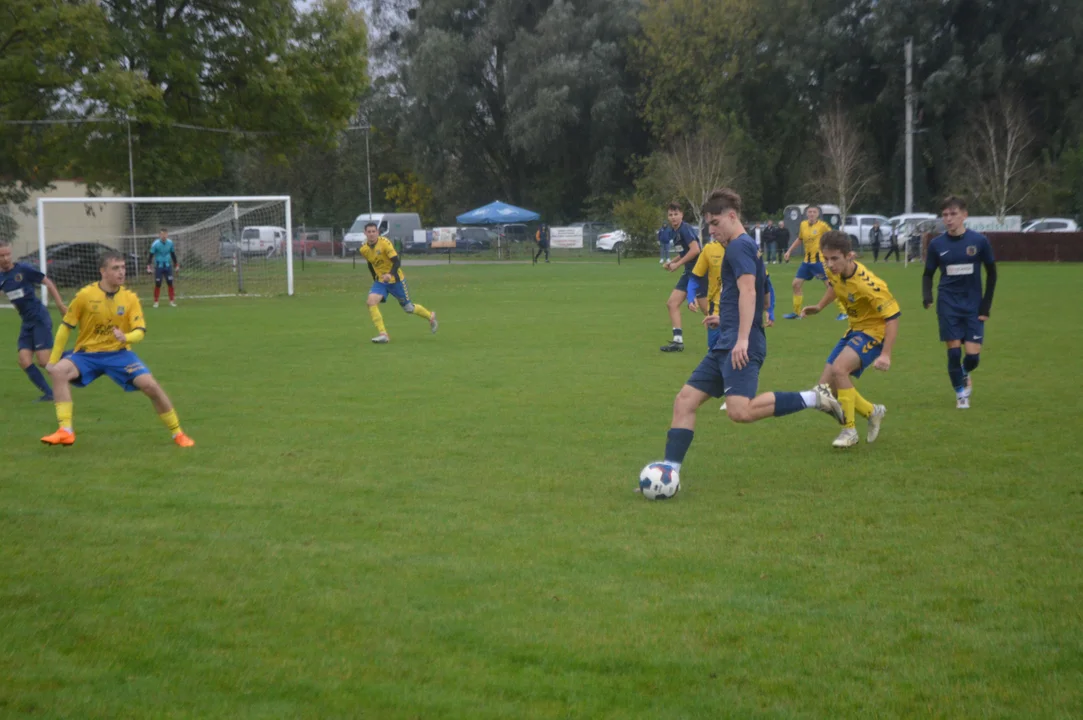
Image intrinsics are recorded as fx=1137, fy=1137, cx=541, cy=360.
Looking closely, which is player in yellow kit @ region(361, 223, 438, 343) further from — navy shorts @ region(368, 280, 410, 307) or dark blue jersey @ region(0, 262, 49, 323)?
dark blue jersey @ region(0, 262, 49, 323)

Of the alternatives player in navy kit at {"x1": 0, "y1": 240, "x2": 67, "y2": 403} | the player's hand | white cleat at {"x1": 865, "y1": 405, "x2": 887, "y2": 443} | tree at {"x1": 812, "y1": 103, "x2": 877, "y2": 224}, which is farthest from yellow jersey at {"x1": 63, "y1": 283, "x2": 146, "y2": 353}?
tree at {"x1": 812, "y1": 103, "x2": 877, "y2": 224}

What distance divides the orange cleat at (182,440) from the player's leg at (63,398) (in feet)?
2.57

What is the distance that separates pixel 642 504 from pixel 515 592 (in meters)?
1.92

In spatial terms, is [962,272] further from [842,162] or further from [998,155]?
[842,162]

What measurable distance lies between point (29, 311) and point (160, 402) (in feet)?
11.7

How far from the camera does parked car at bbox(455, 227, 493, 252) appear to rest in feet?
190

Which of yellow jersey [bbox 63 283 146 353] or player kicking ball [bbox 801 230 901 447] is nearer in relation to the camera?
player kicking ball [bbox 801 230 901 447]

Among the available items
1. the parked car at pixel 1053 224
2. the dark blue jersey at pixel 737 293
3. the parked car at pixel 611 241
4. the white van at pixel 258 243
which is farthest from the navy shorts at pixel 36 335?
the parked car at pixel 1053 224

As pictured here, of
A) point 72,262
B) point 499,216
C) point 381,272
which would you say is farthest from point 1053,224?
point 381,272

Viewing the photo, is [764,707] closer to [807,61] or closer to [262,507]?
[262,507]

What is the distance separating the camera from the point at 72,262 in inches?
1183

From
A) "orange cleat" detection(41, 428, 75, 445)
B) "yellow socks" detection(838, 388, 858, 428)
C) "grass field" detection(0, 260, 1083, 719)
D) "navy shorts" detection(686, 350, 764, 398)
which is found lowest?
"grass field" detection(0, 260, 1083, 719)

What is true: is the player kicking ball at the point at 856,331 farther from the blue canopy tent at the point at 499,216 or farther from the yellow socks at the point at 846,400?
the blue canopy tent at the point at 499,216

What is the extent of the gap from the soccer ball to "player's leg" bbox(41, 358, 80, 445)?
4770mm
